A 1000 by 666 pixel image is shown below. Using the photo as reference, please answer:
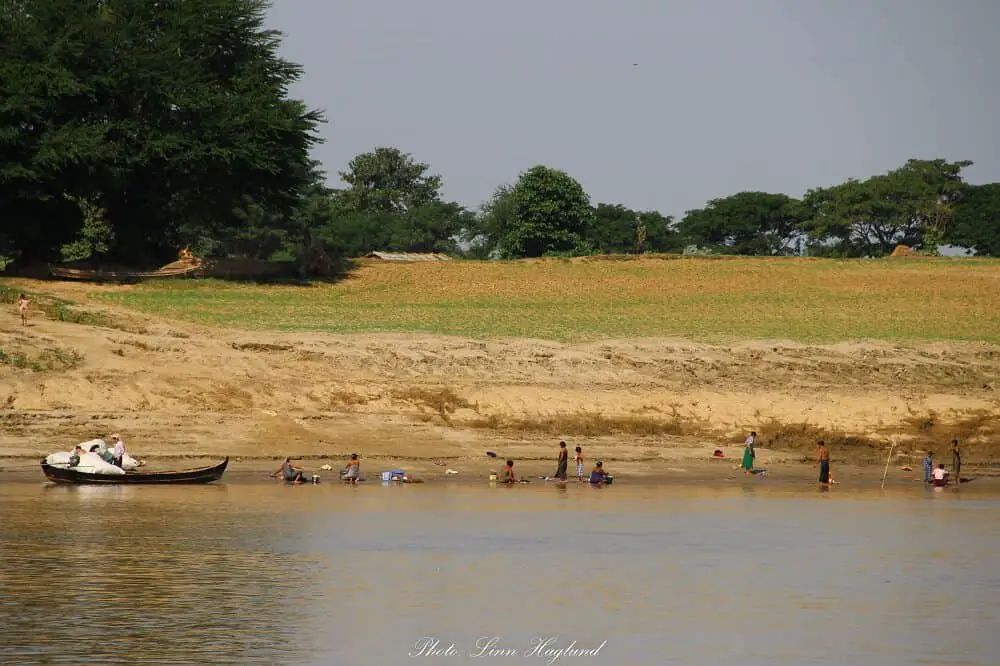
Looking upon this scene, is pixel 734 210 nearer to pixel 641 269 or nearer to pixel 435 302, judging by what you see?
pixel 641 269

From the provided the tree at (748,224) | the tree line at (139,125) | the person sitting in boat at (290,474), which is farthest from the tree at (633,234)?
the person sitting in boat at (290,474)

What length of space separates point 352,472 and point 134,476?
17.3ft

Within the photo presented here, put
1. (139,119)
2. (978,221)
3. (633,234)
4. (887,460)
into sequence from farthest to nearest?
(633,234) < (978,221) < (139,119) < (887,460)

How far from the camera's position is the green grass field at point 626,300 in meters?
52.3

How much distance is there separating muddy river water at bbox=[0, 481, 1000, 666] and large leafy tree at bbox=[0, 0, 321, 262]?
29.3 m

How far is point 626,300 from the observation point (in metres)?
60.8

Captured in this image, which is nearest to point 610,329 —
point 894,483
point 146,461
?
point 894,483

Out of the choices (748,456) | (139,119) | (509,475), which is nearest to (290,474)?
(509,475)

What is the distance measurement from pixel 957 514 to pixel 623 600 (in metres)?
13.7

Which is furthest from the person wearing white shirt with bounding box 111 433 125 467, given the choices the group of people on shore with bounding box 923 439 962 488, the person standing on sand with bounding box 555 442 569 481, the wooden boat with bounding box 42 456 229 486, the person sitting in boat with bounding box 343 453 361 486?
the group of people on shore with bounding box 923 439 962 488

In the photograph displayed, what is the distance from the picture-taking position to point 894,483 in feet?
127

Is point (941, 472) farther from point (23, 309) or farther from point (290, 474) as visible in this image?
point (23, 309)

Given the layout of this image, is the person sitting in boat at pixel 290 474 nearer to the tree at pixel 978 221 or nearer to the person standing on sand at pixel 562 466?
the person standing on sand at pixel 562 466

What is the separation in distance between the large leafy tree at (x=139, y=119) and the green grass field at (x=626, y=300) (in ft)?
17.9
